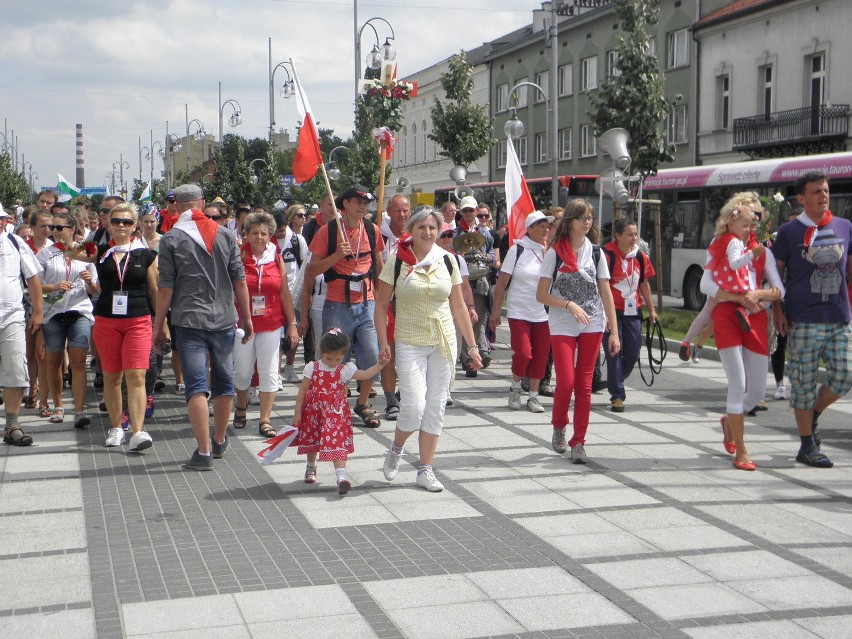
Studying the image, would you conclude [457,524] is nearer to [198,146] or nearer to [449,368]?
[449,368]

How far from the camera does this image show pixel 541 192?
33.0 m

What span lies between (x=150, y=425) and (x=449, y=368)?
3.49 metres

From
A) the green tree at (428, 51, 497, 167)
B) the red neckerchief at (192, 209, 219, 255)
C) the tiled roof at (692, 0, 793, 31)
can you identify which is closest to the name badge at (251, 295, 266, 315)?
the red neckerchief at (192, 209, 219, 255)

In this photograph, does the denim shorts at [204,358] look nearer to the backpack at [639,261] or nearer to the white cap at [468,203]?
the backpack at [639,261]

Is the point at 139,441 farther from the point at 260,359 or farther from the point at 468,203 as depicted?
the point at 468,203

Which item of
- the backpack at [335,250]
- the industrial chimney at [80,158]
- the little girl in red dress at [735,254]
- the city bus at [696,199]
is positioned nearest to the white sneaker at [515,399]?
the backpack at [335,250]

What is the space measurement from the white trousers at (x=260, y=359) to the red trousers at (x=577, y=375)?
2.28 metres

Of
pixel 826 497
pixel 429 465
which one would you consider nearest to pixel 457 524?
pixel 429 465

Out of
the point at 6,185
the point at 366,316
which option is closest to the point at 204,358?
the point at 366,316

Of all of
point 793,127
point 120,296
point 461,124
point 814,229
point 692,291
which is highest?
point 461,124

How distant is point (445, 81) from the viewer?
4125cm

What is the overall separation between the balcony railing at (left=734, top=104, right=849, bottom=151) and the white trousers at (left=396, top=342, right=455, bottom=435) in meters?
28.7

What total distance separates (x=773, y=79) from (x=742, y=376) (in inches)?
1231

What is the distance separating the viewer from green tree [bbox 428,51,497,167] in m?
40.1
